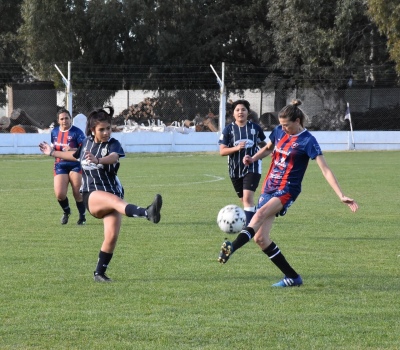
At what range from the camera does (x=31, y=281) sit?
840 cm

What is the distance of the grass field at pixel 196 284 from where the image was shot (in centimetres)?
615

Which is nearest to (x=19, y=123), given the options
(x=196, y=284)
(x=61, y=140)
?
(x=61, y=140)

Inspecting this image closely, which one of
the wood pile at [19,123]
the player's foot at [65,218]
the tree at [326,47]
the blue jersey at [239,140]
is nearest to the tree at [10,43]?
the wood pile at [19,123]

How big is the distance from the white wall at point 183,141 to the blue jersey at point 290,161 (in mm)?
27713

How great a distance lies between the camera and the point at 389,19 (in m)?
42.0

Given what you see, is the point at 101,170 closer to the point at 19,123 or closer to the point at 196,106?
the point at 196,106

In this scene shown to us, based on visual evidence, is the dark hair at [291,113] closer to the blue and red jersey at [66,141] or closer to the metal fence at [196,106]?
the blue and red jersey at [66,141]

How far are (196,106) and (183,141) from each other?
7.80ft

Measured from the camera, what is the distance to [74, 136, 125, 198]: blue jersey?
27.2 ft

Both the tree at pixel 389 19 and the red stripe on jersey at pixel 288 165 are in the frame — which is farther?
the tree at pixel 389 19

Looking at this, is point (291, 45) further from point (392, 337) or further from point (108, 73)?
point (392, 337)

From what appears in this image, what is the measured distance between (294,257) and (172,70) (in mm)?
38100

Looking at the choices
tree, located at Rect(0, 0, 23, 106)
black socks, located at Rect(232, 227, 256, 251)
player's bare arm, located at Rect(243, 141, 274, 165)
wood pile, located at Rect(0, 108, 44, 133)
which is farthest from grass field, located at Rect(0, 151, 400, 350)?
tree, located at Rect(0, 0, 23, 106)

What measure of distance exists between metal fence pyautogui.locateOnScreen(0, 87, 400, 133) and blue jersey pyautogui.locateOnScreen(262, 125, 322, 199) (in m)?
30.3
